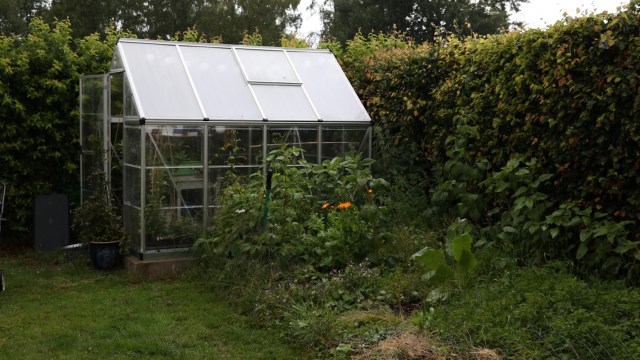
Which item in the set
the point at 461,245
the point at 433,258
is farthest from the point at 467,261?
the point at 433,258

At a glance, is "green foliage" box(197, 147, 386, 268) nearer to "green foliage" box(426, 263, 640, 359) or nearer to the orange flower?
the orange flower

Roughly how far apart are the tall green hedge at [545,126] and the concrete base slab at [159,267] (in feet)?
9.12

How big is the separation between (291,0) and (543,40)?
2517 cm

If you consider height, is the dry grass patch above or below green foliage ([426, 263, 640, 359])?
below

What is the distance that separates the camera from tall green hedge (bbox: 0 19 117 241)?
9070 mm

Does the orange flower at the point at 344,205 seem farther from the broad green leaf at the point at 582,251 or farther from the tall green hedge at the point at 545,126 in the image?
the broad green leaf at the point at 582,251

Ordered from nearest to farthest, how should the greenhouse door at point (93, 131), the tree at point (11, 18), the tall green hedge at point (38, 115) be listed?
the greenhouse door at point (93, 131) → the tall green hedge at point (38, 115) → the tree at point (11, 18)

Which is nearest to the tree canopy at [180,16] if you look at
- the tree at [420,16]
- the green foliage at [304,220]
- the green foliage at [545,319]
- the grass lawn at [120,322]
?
the tree at [420,16]

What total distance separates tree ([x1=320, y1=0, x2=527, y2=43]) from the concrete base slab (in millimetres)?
20339

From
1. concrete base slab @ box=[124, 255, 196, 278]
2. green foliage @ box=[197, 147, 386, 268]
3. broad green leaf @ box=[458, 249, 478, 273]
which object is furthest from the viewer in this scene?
concrete base slab @ box=[124, 255, 196, 278]

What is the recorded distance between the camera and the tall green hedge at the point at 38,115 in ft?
29.8

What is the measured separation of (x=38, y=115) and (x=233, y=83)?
2856 millimetres

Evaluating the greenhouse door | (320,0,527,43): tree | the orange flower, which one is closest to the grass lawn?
the orange flower

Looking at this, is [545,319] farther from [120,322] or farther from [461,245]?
[120,322]
